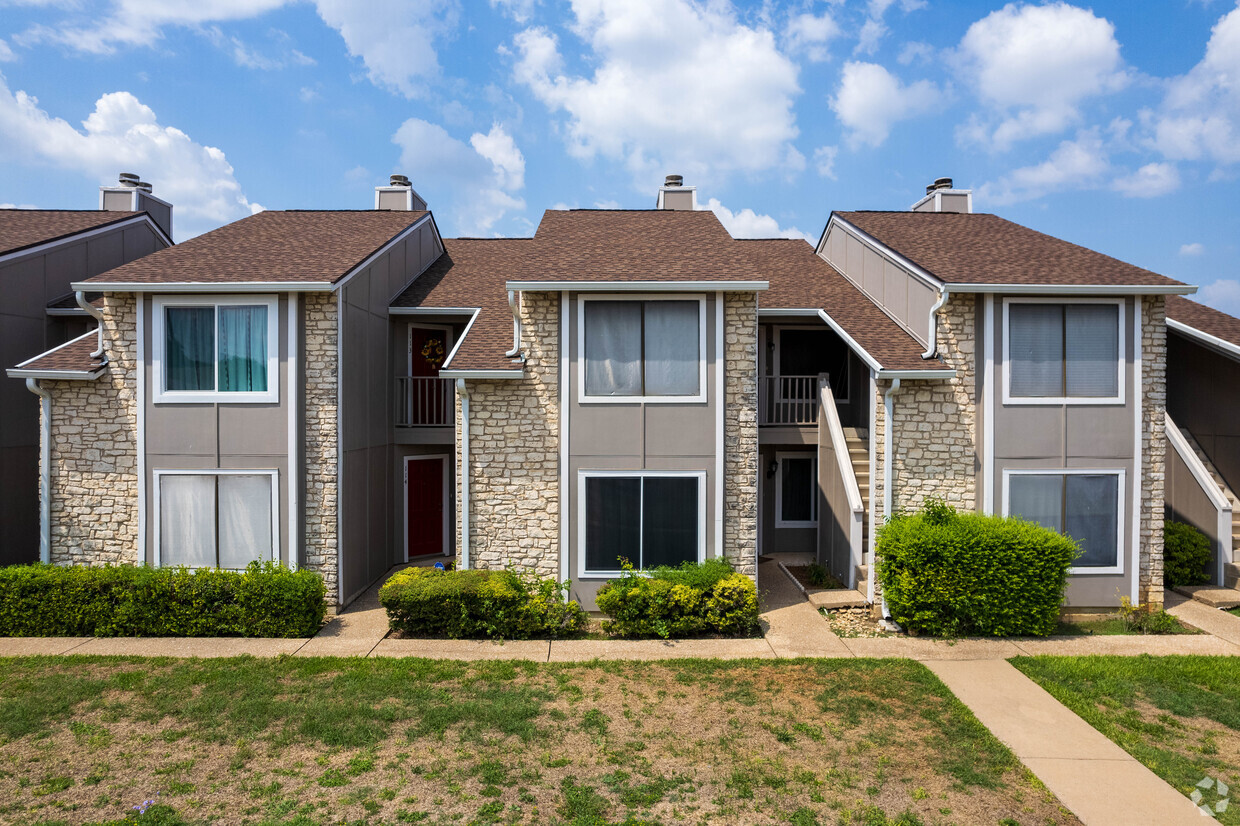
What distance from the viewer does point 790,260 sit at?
16.6 metres

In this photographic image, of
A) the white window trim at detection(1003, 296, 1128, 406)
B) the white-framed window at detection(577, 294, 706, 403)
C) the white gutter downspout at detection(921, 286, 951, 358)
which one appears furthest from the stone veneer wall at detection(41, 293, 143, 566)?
the white window trim at detection(1003, 296, 1128, 406)

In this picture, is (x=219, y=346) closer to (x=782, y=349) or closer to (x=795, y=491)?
(x=782, y=349)

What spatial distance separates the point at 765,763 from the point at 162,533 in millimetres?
10368

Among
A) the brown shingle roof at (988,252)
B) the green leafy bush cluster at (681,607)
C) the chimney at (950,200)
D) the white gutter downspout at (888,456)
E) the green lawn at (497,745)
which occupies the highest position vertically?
the chimney at (950,200)

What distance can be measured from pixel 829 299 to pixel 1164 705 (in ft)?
28.6

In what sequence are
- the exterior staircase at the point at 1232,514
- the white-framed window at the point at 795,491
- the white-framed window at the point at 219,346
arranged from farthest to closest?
the white-framed window at the point at 795,491 < the exterior staircase at the point at 1232,514 < the white-framed window at the point at 219,346

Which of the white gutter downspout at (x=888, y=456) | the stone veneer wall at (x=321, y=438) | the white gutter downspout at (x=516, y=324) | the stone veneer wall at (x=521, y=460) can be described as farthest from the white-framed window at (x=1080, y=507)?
the stone veneer wall at (x=321, y=438)

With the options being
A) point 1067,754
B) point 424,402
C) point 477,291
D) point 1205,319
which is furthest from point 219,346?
point 1205,319

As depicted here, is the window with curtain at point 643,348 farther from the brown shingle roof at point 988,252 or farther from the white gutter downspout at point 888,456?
the brown shingle roof at point 988,252

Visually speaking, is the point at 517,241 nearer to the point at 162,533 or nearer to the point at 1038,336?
the point at 162,533

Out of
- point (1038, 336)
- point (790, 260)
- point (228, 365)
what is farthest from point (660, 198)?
point (228, 365)

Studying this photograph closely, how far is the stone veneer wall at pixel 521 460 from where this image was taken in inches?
422

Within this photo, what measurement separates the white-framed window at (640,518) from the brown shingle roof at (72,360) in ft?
28.3

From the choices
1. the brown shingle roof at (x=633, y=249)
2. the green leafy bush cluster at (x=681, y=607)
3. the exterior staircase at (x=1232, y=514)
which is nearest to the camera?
the green leafy bush cluster at (x=681, y=607)
